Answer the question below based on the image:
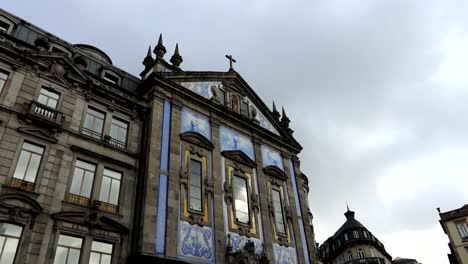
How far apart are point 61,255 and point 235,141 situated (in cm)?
1316

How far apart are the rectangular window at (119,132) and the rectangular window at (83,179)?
6.90ft

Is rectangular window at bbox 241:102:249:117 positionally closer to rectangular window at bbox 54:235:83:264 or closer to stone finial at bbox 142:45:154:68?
stone finial at bbox 142:45:154:68

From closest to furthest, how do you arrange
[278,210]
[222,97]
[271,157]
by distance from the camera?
[278,210], [222,97], [271,157]

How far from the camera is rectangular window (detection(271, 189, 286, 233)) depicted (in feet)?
76.7

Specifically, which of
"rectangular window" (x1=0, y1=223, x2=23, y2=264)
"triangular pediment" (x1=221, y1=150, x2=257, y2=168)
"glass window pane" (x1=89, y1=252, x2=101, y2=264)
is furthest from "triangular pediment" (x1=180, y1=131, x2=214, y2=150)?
"rectangular window" (x1=0, y1=223, x2=23, y2=264)

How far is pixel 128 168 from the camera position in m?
18.8

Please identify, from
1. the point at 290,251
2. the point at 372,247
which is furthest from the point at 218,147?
the point at 372,247

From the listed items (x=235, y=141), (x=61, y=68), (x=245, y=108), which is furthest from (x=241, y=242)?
(x=61, y=68)

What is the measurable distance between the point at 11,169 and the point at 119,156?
504 cm

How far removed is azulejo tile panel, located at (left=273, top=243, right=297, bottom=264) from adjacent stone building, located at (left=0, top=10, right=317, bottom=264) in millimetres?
94

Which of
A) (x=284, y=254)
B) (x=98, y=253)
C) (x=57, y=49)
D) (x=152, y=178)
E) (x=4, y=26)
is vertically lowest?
(x=98, y=253)

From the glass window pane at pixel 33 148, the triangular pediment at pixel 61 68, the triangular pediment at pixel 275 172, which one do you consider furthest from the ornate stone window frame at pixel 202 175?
the glass window pane at pixel 33 148

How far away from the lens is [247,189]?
910 inches

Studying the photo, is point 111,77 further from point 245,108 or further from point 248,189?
point 248,189
